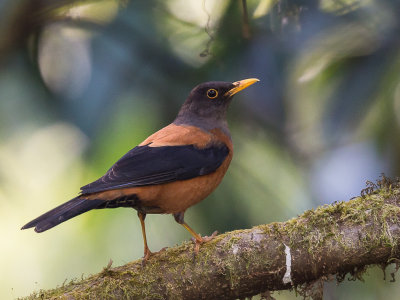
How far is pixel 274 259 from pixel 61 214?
1238 millimetres

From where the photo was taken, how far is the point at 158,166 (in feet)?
12.4

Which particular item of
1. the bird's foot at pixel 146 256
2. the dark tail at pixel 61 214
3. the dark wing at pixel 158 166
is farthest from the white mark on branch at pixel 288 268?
the dark tail at pixel 61 214

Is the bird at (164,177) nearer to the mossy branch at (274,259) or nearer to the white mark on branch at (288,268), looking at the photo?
the mossy branch at (274,259)

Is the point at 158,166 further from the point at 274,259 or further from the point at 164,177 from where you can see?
the point at 274,259

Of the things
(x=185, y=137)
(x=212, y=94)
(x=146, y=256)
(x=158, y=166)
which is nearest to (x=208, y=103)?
(x=212, y=94)

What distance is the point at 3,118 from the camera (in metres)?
4.58

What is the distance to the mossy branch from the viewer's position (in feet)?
10.1

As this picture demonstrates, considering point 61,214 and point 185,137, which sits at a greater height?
point 185,137

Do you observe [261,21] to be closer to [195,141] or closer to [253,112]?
[253,112]

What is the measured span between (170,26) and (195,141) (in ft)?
4.17

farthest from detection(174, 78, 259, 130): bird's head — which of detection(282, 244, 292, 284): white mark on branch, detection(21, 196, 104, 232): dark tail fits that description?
detection(282, 244, 292, 284): white mark on branch

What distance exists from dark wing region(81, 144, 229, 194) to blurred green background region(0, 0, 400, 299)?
21.1 inches

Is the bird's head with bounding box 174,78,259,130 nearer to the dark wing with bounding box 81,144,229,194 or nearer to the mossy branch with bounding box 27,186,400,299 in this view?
the dark wing with bounding box 81,144,229,194

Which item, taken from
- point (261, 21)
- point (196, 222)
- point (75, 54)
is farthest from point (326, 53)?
point (75, 54)
